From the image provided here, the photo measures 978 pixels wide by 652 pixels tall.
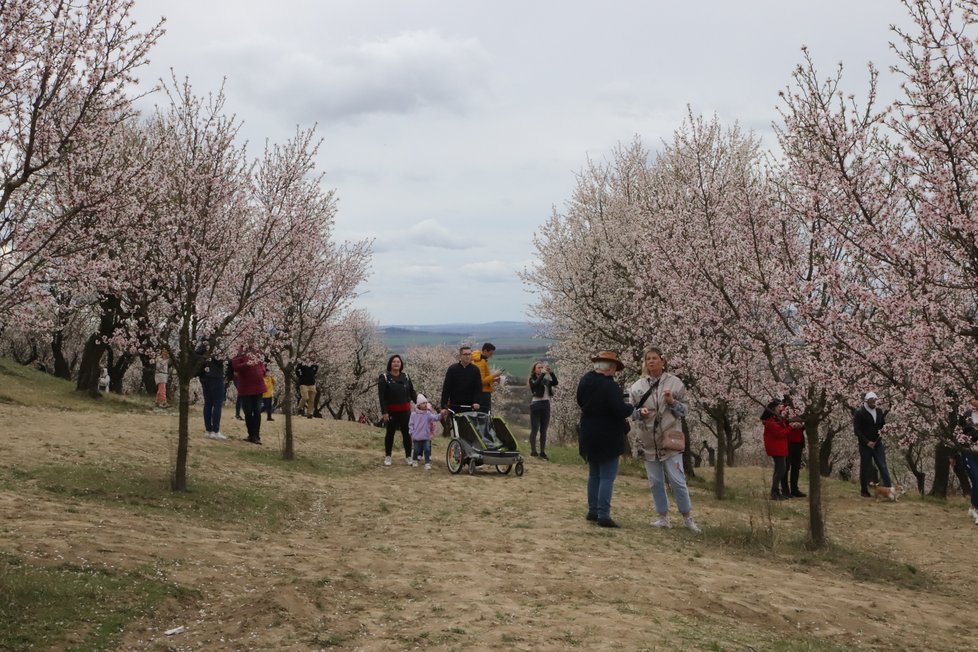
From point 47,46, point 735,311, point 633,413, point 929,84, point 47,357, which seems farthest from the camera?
point 47,357

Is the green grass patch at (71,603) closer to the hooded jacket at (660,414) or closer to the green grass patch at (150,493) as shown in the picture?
the green grass patch at (150,493)

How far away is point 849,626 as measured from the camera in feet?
23.1

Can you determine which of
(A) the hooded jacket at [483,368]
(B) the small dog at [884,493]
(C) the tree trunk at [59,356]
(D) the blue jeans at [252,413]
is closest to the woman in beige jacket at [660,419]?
(A) the hooded jacket at [483,368]

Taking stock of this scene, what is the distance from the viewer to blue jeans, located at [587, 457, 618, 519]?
10.4 m

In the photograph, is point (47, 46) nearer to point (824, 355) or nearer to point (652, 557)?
point (652, 557)

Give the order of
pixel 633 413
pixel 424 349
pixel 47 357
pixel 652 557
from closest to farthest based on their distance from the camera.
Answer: pixel 652 557
pixel 633 413
pixel 47 357
pixel 424 349

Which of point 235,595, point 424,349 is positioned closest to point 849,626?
point 235,595

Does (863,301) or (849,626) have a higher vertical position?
(863,301)

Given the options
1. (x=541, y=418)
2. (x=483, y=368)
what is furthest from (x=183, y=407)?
(x=541, y=418)

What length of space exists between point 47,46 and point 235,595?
5075 millimetres

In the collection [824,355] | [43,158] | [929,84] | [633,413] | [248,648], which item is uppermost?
[929,84]

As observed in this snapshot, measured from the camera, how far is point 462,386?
15180 millimetres

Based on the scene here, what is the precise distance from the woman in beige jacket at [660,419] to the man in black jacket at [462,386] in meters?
5.02

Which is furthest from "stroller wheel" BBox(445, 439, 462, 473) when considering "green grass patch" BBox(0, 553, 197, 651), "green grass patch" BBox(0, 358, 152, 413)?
"green grass patch" BBox(0, 358, 152, 413)
